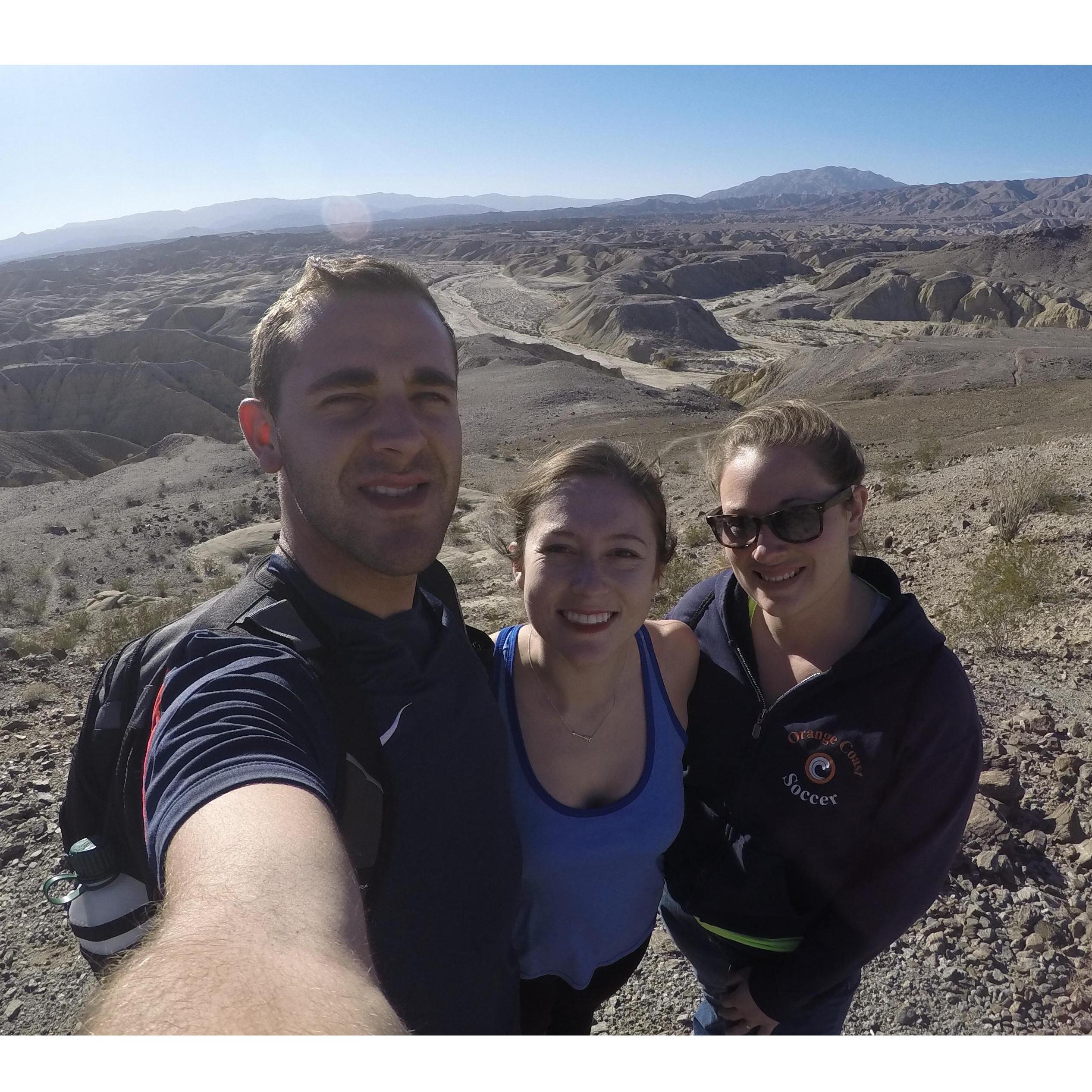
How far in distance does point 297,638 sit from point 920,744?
1514 mm

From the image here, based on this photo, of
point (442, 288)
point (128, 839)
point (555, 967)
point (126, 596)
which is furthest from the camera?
point (442, 288)

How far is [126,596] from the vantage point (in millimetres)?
11617

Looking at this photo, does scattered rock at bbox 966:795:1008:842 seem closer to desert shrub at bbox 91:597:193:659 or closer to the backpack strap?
the backpack strap

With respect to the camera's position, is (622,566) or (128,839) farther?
(622,566)

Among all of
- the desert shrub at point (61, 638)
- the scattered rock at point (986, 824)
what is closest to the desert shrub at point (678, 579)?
the scattered rock at point (986, 824)

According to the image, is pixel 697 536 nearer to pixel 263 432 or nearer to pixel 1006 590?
pixel 1006 590

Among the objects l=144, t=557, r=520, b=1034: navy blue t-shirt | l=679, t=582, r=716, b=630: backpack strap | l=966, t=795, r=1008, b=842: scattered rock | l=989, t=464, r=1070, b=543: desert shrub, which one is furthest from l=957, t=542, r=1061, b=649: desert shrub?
l=144, t=557, r=520, b=1034: navy blue t-shirt

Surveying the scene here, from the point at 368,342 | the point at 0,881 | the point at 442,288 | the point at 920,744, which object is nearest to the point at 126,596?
the point at 0,881

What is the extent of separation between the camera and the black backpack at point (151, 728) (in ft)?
5.04

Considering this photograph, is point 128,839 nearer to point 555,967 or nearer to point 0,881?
point 555,967

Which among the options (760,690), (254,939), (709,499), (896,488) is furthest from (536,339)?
(254,939)

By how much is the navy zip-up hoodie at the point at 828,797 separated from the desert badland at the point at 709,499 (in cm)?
101

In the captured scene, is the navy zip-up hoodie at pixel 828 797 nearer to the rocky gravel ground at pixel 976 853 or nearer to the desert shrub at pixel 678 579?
the rocky gravel ground at pixel 976 853

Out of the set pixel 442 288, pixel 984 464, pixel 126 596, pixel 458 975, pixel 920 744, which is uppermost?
pixel 442 288
